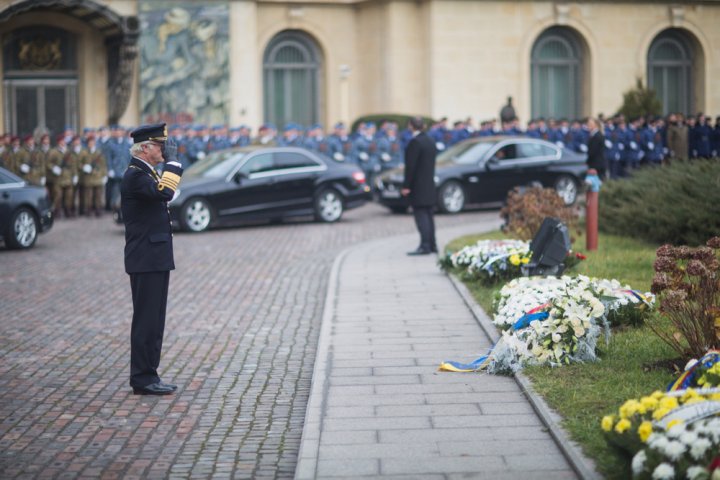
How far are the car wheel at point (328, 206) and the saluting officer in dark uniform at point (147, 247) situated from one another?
48.4ft

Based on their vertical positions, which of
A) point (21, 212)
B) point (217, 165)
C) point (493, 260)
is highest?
point (217, 165)

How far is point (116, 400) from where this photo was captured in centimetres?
843

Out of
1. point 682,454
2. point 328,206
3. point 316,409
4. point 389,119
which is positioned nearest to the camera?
point 682,454

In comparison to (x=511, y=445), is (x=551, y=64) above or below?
above

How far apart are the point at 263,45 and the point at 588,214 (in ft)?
73.4

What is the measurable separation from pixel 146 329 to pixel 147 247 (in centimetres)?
58

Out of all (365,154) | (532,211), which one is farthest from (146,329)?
(365,154)

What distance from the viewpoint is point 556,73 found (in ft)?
126

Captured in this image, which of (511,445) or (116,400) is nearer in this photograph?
(511,445)

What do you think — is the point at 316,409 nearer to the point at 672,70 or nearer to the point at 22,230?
the point at 22,230

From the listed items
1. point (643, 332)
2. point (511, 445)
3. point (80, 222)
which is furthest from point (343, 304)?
point (80, 222)

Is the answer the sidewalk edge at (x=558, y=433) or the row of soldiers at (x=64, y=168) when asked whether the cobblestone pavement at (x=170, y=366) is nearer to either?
the sidewalk edge at (x=558, y=433)

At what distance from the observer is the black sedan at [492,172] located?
25.0 meters

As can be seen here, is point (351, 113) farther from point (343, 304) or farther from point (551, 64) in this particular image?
point (343, 304)
